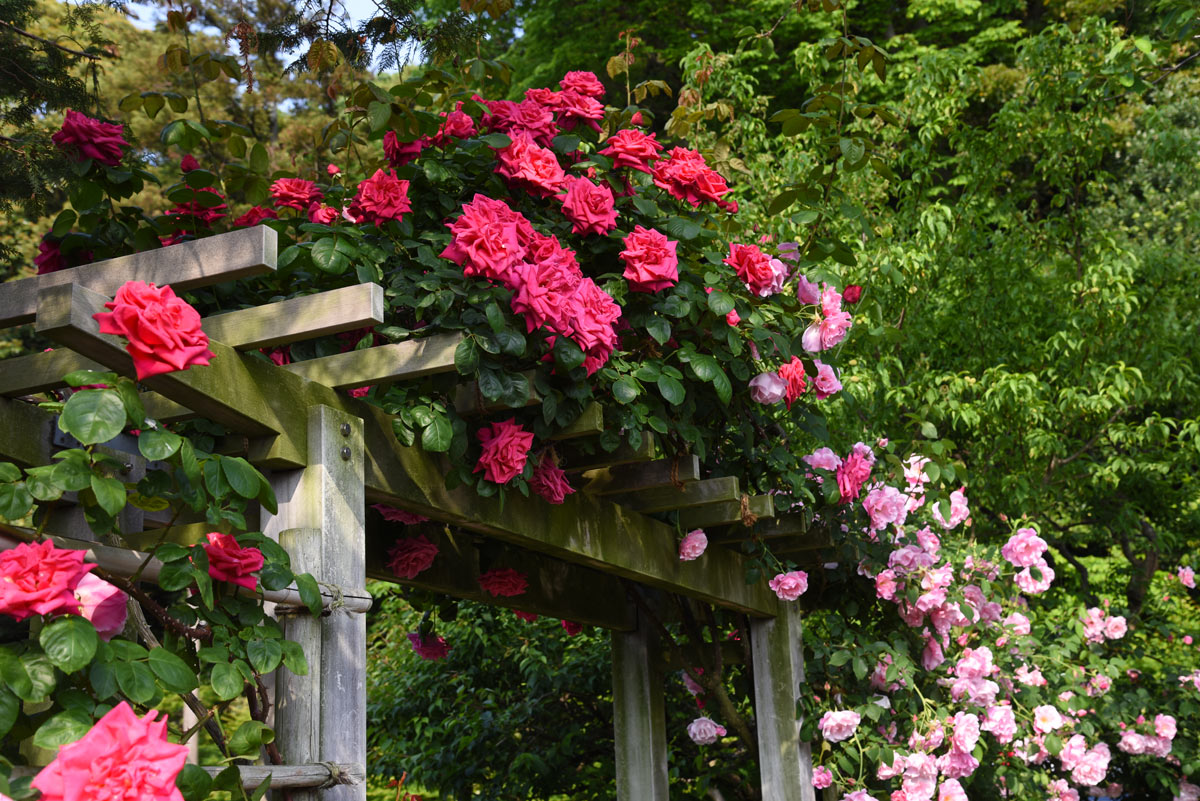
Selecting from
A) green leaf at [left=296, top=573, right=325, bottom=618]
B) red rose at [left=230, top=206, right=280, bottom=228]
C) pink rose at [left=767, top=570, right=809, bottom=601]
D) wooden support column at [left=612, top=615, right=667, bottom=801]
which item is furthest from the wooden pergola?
wooden support column at [left=612, top=615, right=667, bottom=801]

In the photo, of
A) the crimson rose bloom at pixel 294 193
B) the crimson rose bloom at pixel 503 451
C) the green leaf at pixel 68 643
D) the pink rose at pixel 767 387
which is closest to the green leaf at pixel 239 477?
the green leaf at pixel 68 643

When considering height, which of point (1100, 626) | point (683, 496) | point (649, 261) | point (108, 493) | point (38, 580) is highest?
point (649, 261)

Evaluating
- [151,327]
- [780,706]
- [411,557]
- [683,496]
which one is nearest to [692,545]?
[683,496]

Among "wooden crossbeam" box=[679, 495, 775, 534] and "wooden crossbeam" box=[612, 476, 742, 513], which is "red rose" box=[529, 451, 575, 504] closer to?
"wooden crossbeam" box=[612, 476, 742, 513]

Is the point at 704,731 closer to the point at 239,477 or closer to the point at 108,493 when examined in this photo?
the point at 239,477

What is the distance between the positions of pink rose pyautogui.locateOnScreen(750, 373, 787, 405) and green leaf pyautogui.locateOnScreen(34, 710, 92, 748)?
1.86 meters

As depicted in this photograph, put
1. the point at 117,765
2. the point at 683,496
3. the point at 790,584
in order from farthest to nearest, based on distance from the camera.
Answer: the point at 790,584
the point at 683,496
the point at 117,765

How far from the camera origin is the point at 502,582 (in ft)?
10.6

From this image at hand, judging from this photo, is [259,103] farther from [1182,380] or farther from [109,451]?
[109,451]

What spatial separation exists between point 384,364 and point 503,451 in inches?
11.1

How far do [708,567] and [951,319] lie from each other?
3112 millimetres

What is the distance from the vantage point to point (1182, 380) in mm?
5652

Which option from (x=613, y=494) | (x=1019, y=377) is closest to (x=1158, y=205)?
(x=1019, y=377)

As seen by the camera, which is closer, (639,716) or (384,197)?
(384,197)
